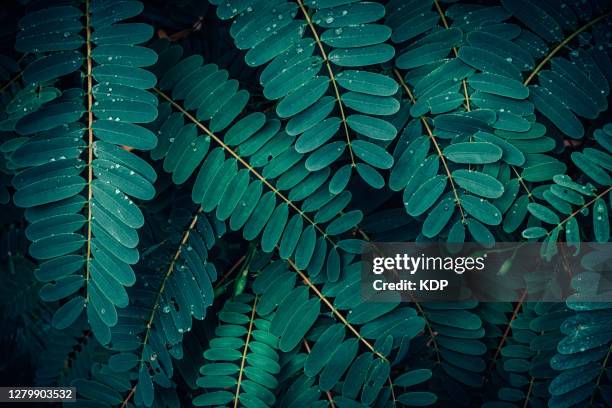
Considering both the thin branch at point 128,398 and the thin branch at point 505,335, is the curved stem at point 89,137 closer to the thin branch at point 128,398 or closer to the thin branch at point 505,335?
the thin branch at point 128,398

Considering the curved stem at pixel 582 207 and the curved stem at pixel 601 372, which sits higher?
the curved stem at pixel 582 207

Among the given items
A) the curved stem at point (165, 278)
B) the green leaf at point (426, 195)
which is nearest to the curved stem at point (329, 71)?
the green leaf at point (426, 195)

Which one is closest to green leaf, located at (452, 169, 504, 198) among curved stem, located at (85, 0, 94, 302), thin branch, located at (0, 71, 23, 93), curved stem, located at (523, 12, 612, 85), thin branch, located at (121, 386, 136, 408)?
curved stem, located at (523, 12, 612, 85)

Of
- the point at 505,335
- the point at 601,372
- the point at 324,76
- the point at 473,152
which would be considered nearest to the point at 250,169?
the point at 324,76

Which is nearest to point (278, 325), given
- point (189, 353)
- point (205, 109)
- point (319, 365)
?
point (319, 365)

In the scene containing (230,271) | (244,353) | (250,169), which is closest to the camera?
(250,169)

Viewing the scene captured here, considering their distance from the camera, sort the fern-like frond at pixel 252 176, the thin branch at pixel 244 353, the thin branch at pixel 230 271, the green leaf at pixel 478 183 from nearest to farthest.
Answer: the green leaf at pixel 478 183 < the fern-like frond at pixel 252 176 < the thin branch at pixel 244 353 < the thin branch at pixel 230 271

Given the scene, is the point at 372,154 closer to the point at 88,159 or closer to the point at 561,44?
the point at 561,44

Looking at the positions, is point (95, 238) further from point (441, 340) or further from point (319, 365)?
point (441, 340)
